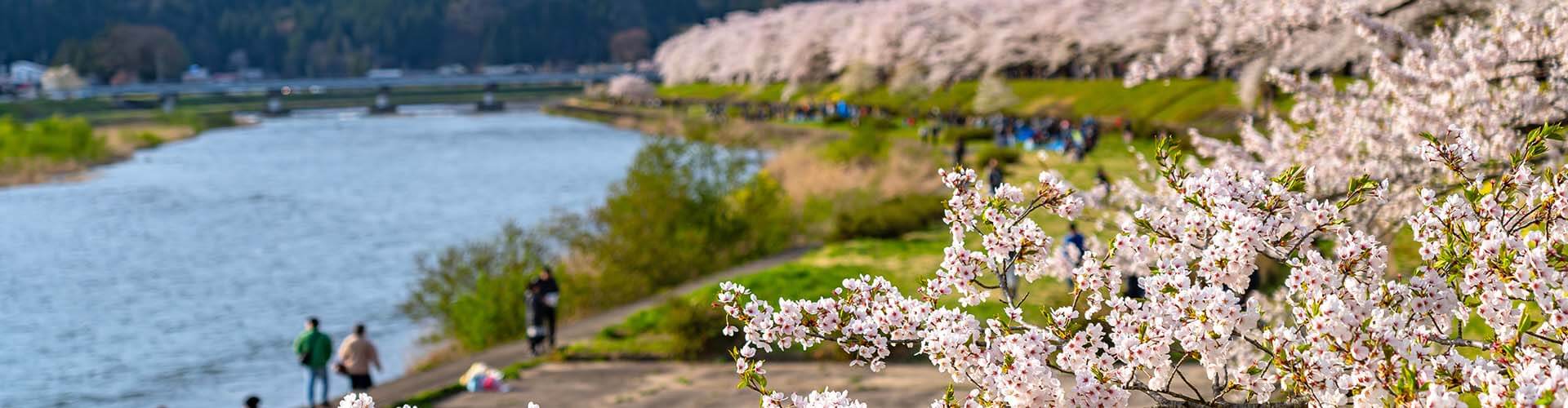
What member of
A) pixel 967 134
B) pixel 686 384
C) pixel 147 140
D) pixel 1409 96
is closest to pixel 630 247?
pixel 686 384

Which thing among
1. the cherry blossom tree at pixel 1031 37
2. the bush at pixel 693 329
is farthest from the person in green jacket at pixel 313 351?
the cherry blossom tree at pixel 1031 37

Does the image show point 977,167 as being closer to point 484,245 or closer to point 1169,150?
point 484,245

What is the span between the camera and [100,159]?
8612cm

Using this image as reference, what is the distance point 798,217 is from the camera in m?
40.8

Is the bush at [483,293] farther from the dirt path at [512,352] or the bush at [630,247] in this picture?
the dirt path at [512,352]

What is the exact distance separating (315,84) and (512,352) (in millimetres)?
137668

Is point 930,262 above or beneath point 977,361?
beneath

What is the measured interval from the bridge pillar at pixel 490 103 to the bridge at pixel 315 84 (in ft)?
3.03

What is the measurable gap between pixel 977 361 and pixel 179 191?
68.4 meters

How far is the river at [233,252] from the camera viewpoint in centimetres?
3189

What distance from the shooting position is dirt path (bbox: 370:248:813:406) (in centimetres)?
2303

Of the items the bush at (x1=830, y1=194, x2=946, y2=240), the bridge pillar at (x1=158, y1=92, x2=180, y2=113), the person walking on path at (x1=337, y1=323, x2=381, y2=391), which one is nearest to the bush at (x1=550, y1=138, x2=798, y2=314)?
the bush at (x1=830, y1=194, x2=946, y2=240)

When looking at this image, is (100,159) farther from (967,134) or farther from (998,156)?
(998,156)

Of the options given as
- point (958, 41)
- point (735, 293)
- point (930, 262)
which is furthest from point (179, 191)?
point (735, 293)
